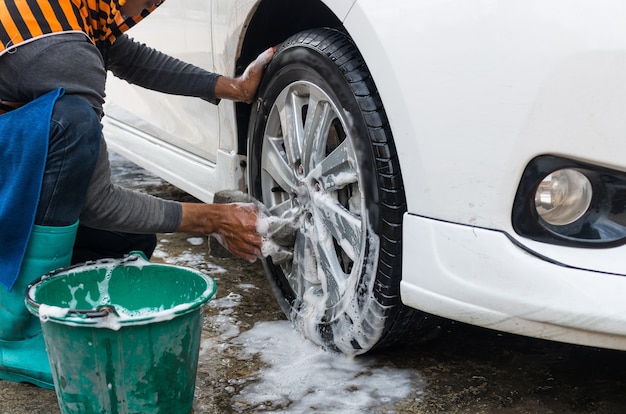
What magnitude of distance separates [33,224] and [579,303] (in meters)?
1.20

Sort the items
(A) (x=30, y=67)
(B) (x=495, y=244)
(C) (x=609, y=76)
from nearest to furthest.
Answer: (C) (x=609, y=76) < (B) (x=495, y=244) < (A) (x=30, y=67)

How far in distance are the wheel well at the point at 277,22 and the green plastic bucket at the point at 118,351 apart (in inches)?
31.3

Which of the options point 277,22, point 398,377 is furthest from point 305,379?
point 277,22

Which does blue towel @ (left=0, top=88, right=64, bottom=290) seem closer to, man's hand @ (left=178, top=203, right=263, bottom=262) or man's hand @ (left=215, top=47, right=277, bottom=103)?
man's hand @ (left=178, top=203, right=263, bottom=262)

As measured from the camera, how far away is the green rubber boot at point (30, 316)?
5.80ft

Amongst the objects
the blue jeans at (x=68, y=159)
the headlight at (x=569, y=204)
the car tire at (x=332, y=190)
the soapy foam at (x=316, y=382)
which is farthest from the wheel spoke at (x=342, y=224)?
the blue jeans at (x=68, y=159)

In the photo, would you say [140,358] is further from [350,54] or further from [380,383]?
[350,54]

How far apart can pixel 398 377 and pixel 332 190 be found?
0.51 metres

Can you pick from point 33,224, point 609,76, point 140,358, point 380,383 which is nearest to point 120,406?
point 140,358

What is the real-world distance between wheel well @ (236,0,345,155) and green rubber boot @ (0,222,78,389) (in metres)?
0.78

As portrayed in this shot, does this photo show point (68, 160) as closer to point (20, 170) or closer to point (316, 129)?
point (20, 170)

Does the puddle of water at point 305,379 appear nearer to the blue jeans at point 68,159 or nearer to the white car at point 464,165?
the white car at point 464,165

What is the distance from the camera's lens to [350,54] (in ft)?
5.77

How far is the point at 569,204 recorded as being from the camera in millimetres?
1490
